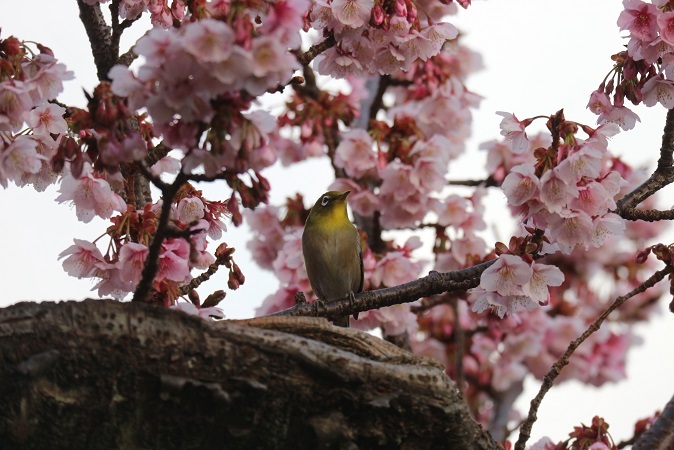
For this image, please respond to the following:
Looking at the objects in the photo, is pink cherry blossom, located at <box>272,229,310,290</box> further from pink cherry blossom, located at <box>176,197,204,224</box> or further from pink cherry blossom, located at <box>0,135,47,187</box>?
pink cherry blossom, located at <box>0,135,47,187</box>

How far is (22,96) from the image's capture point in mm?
2588

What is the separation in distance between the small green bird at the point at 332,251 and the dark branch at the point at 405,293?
172 cm

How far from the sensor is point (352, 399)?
6.76 feet

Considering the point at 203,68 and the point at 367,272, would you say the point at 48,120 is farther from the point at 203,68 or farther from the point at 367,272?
the point at 367,272

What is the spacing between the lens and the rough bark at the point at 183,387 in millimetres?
1951

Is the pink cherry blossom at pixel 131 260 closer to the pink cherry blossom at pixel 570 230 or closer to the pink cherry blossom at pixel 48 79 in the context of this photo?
the pink cherry blossom at pixel 48 79

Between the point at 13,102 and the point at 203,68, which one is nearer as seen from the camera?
the point at 203,68

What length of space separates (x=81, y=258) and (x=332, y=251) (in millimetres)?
2234

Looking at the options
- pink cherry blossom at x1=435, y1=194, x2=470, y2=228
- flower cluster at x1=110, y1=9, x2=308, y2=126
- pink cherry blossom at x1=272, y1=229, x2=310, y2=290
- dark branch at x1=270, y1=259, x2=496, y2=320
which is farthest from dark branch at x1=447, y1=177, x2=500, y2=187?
flower cluster at x1=110, y1=9, x2=308, y2=126

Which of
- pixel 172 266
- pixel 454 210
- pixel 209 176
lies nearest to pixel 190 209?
pixel 172 266

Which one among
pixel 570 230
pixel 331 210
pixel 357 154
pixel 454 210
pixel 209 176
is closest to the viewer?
pixel 209 176

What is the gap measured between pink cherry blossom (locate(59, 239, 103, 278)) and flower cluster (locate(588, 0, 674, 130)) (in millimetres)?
1890

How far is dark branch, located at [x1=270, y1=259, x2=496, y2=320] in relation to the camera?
3240 mm

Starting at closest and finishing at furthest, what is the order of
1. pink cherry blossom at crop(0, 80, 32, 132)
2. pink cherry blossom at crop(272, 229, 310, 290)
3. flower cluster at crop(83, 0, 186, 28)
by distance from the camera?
pink cherry blossom at crop(0, 80, 32, 132)
flower cluster at crop(83, 0, 186, 28)
pink cherry blossom at crop(272, 229, 310, 290)
